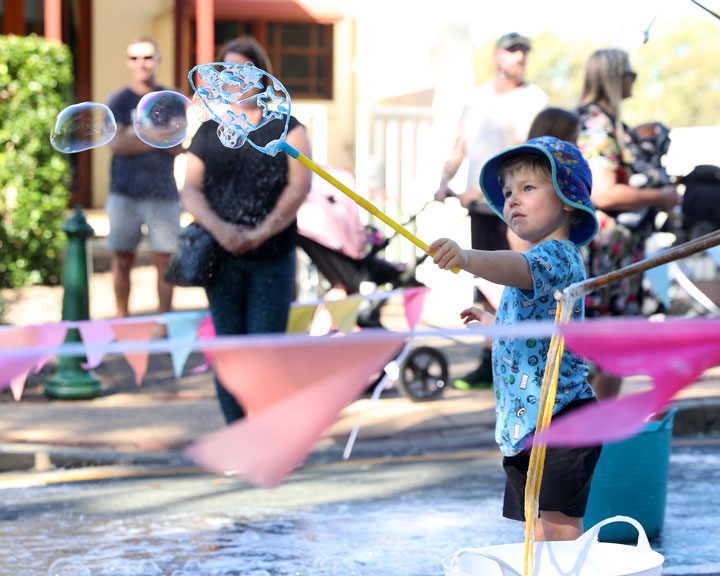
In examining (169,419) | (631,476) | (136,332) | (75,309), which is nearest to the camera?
(631,476)

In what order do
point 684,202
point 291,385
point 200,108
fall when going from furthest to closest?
point 684,202 < point 200,108 < point 291,385

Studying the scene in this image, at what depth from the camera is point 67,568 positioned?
411 cm

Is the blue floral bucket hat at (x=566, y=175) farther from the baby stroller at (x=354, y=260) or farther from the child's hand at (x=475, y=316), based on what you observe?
the baby stroller at (x=354, y=260)

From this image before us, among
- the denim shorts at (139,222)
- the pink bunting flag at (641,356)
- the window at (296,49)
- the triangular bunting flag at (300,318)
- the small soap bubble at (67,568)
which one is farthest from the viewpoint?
the window at (296,49)

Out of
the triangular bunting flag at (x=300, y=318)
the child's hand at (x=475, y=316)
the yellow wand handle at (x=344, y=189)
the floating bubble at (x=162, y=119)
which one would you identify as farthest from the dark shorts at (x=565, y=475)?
the triangular bunting flag at (x=300, y=318)

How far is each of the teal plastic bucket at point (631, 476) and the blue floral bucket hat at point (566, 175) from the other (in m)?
1.11

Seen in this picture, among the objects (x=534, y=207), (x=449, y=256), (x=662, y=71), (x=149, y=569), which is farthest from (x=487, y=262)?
(x=662, y=71)

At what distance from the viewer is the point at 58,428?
6.39 metres

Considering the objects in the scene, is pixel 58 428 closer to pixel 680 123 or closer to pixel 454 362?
pixel 454 362

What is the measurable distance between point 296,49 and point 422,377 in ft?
34.5

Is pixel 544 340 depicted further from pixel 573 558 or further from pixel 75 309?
pixel 75 309

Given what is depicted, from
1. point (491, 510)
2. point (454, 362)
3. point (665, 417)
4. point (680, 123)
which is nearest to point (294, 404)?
point (665, 417)

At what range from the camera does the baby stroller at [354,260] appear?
7301 millimetres

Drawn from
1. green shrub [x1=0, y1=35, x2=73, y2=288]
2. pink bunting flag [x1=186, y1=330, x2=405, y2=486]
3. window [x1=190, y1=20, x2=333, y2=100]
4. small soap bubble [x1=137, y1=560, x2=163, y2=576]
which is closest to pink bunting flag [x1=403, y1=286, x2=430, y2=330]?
small soap bubble [x1=137, y1=560, x2=163, y2=576]
